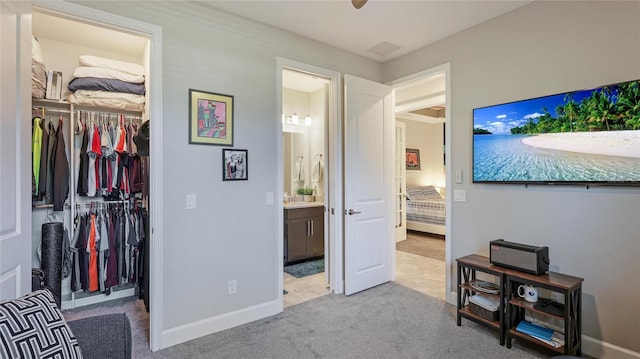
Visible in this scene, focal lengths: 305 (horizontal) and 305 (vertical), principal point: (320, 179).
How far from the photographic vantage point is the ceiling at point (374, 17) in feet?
7.88

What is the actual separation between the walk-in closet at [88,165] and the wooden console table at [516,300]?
2.73 metres

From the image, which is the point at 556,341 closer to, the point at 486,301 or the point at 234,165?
the point at 486,301

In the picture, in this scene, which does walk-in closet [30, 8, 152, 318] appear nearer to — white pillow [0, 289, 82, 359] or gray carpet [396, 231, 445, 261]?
white pillow [0, 289, 82, 359]

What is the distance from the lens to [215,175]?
246cm

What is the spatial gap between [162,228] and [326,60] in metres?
2.21

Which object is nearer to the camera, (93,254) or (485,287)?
(485,287)

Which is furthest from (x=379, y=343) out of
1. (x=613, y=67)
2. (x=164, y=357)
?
(x=613, y=67)

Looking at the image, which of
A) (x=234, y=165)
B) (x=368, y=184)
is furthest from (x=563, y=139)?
(x=234, y=165)

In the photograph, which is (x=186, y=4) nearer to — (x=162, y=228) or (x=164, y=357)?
(x=162, y=228)

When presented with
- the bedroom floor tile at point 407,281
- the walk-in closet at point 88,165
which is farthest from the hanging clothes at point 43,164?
the bedroom floor tile at point 407,281

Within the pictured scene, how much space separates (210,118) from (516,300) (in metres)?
2.68

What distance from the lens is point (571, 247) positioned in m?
2.21

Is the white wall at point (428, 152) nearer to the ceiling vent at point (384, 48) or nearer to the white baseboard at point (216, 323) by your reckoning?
the ceiling vent at point (384, 48)

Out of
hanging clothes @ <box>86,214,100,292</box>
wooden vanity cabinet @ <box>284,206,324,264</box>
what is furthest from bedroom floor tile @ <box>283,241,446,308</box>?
hanging clothes @ <box>86,214,100,292</box>
